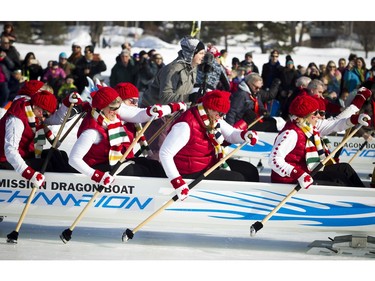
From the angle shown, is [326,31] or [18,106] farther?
[326,31]

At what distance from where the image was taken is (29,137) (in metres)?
8.10

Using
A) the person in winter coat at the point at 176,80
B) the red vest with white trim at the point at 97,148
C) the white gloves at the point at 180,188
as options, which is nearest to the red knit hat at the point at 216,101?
the white gloves at the point at 180,188

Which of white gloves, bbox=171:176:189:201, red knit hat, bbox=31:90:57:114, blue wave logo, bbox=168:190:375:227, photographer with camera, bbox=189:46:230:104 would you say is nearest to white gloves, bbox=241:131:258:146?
blue wave logo, bbox=168:190:375:227

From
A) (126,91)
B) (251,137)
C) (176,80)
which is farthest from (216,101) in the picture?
(176,80)

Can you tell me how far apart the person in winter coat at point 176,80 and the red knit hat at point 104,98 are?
1628 mm

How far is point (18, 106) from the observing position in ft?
26.2

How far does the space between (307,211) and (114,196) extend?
1.67 m

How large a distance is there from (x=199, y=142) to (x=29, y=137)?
155 centimetres

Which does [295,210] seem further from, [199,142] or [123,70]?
[123,70]

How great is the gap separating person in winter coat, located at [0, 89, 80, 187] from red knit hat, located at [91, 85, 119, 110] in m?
0.44

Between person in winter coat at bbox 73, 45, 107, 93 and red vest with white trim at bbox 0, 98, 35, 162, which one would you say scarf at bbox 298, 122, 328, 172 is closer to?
red vest with white trim at bbox 0, 98, 35, 162

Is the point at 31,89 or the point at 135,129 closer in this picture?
the point at 31,89
